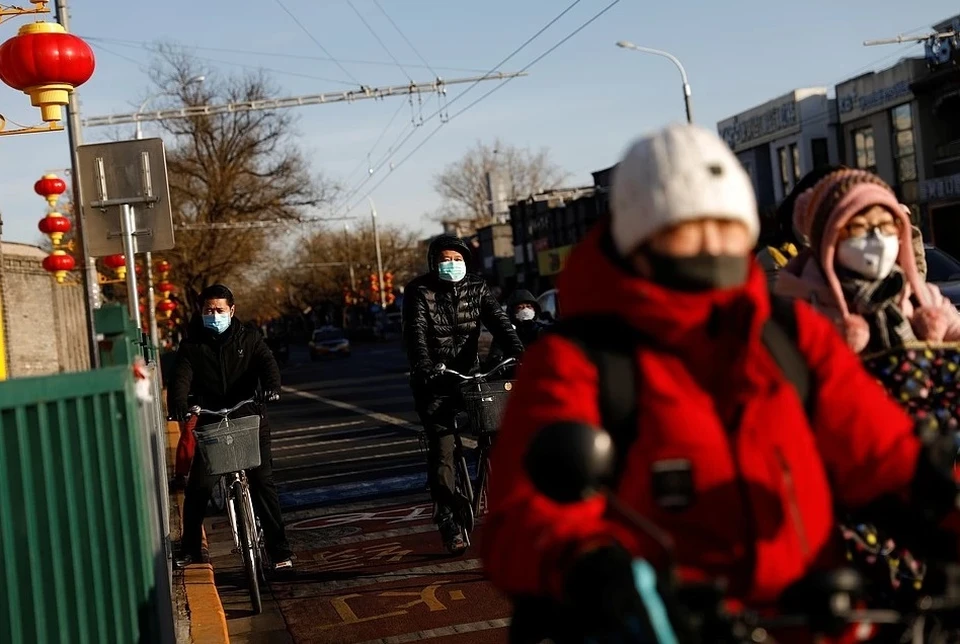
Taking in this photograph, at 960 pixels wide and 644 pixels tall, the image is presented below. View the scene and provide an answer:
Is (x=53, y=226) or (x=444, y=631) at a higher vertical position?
(x=53, y=226)

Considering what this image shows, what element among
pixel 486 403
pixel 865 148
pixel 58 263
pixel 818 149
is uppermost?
pixel 818 149

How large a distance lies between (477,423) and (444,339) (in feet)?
2.03

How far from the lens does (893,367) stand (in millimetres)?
4117

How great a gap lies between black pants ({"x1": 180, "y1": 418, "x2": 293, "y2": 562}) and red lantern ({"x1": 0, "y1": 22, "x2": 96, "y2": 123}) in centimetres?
426

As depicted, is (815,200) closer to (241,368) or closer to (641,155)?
(641,155)

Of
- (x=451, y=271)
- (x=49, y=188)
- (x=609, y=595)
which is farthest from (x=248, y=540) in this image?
(x=49, y=188)

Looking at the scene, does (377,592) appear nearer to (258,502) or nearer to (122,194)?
(258,502)

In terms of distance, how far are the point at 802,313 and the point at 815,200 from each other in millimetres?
1546

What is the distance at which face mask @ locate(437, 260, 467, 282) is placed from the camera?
343 inches

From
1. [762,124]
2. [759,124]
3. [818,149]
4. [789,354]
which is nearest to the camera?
[789,354]

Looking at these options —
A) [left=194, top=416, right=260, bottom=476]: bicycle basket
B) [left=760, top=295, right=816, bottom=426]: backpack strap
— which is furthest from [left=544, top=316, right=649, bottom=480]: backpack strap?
[left=194, top=416, right=260, bottom=476]: bicycle basket

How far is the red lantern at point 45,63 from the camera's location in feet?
37.8

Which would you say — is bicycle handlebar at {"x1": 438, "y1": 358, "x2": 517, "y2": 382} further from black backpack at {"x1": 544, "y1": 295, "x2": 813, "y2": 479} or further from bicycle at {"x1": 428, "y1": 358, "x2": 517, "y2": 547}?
black backpack at {"x1": 544, "y1": 295, "x2": 813, "y2": 479}

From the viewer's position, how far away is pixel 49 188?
25.1 meters
